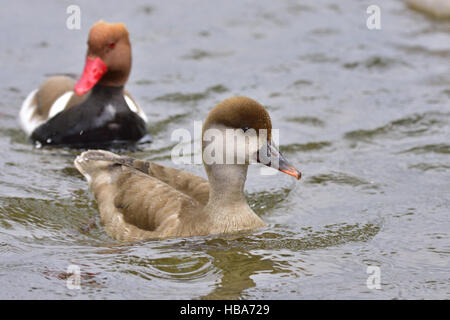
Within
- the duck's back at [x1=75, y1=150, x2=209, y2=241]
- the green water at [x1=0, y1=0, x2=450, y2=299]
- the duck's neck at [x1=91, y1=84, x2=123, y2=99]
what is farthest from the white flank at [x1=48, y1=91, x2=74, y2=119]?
the duck's back at [x1=75, y1=150, x2=209, y2=241]

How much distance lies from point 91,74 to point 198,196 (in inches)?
110

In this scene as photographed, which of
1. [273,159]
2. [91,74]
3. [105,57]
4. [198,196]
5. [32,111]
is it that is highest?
[105,57]

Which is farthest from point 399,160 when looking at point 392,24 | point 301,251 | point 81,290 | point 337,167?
point 392,24

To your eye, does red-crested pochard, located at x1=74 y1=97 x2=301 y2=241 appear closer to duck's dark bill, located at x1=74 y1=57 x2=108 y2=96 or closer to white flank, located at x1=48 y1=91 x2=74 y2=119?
duck's dark bill, located at x1=74 y1=57 x2=108 y2=96

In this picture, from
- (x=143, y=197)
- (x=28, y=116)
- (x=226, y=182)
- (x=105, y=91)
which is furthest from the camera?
(x=28, y=116)

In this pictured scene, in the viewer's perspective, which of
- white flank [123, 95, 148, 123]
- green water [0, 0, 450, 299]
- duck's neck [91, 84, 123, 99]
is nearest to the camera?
green water [0, 0, 450, 299]

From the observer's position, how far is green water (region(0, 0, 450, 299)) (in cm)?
557

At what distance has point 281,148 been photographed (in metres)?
8.74

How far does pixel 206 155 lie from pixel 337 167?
92.4 inches

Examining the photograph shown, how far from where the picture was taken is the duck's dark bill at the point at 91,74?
870cm

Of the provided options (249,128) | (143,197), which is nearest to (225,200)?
(249,128)

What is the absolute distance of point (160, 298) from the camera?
5168mm

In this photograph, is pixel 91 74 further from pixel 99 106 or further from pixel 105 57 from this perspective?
pixel 99 106

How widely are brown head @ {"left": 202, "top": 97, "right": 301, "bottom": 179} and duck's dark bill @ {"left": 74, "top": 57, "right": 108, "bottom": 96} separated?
3042mm
